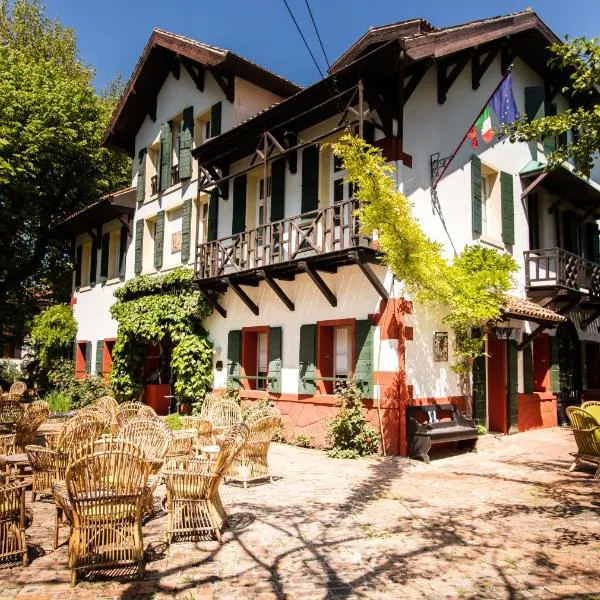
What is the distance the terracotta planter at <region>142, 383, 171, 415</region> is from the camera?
54.4 ft

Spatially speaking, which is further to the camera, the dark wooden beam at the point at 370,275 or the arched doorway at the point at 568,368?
the arched doorway at the point at 568,368

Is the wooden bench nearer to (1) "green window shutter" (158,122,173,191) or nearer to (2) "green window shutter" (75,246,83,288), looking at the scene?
(1) "green window shutter" (158,122,173,191)

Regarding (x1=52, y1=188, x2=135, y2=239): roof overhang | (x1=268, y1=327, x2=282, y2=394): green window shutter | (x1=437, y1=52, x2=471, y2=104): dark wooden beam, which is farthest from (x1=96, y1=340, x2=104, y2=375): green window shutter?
(x1=437, y1=52, x2=471, y2=104): dark wooden beam

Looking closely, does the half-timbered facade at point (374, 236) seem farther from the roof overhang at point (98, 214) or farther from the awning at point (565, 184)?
the roof overhang at point (98, 214)

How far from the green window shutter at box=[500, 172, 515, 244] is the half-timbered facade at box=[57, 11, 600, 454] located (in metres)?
0.05

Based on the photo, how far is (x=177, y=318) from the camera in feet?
45.7

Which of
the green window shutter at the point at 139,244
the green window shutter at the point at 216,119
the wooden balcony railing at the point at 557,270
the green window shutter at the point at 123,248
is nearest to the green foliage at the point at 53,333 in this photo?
the green window shutter at the point at 123,248

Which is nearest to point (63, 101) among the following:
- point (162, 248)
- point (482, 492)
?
point (162, 248)

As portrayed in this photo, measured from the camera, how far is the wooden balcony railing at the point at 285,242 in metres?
9.88

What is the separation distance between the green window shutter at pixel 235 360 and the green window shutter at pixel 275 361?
1.26 m

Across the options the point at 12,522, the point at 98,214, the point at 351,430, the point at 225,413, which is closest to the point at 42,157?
the point at 98,214

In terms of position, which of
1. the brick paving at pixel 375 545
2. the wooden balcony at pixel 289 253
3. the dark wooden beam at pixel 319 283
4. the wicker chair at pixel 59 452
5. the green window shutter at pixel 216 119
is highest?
the green window shutter at pixel 216 119

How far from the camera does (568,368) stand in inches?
579

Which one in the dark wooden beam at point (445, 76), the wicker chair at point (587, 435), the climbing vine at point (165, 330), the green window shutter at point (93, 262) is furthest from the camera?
the green window shutter at point (93, 262)
